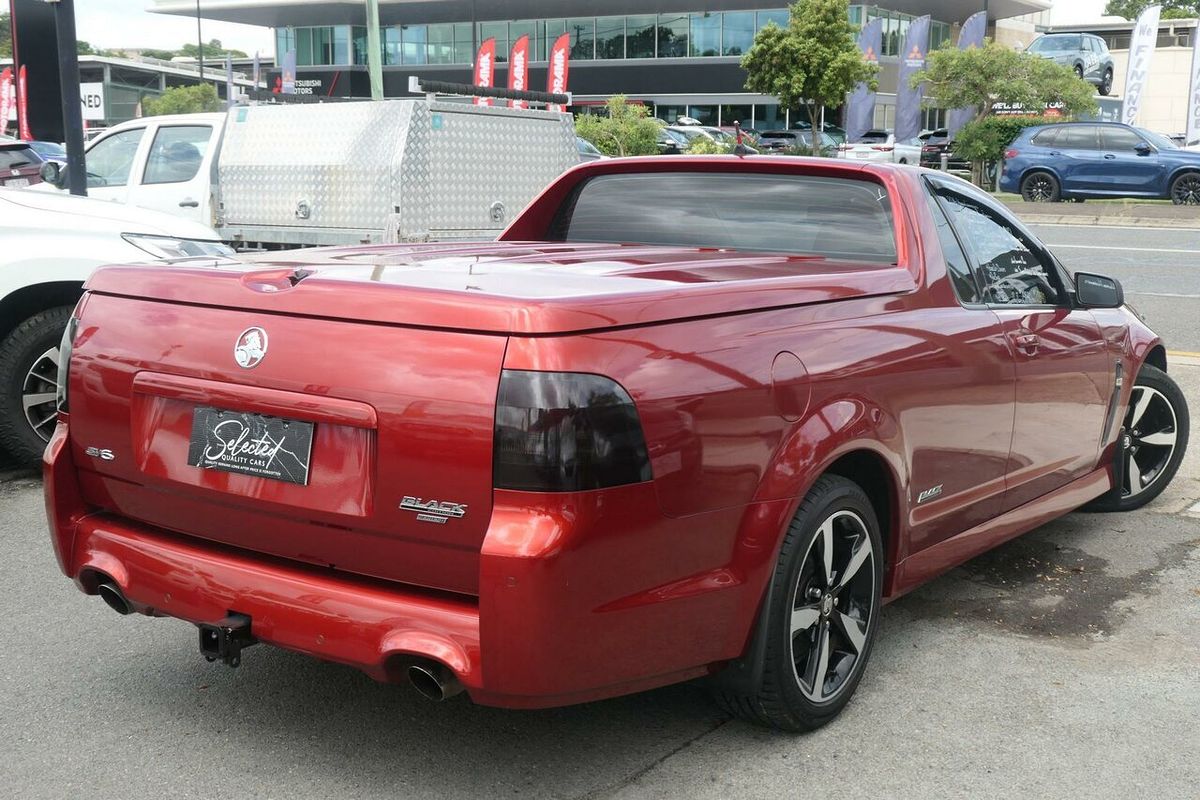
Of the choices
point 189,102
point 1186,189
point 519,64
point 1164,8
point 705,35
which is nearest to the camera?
point 1186,189

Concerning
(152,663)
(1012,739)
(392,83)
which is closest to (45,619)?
(152,663)

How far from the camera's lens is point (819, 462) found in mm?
3277

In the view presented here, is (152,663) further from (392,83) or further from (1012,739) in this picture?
(392,83)

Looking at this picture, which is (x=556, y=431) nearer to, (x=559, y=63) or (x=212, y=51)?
(x=559, y=63)

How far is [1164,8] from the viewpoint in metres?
90.4

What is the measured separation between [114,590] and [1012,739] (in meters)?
2.48

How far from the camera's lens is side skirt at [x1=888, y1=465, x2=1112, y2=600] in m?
3.98

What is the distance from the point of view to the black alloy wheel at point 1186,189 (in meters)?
25.2

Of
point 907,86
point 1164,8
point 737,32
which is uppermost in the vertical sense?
point 1164,8

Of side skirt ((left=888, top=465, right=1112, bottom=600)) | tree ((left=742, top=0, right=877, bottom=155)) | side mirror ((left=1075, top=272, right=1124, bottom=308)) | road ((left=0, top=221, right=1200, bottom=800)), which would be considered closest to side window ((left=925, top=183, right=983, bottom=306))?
side mirror ((left=1075, top=272, right=1124, bottom=308))

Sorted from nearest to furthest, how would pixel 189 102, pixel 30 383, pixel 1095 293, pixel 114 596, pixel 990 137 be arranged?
pixel 114 596, pixel 1095 293, pixel 30 383, pixel 990 137, pixel 189 102

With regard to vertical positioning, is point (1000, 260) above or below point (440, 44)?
below

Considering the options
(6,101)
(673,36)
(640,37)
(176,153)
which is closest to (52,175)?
(176,153)

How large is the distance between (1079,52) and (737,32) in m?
18.4
